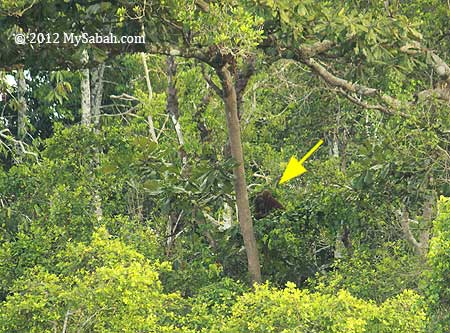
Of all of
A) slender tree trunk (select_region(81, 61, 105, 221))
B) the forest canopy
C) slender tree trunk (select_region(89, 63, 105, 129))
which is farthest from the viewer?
slender tree trunk (select_region(89, 63, 105, 129))

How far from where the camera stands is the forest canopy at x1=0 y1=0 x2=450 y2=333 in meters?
9.30

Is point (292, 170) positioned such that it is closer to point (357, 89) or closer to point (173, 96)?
point (173, 96)

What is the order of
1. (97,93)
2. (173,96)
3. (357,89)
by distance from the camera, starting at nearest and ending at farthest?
(357,89), (173,96), (97,93)

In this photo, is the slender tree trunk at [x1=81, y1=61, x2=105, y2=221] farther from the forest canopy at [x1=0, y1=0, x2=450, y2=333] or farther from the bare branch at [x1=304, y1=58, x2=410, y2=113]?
the bare branch at [x1=304, y1=58, x2=410, y2=113]

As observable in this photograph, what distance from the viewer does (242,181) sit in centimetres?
1202

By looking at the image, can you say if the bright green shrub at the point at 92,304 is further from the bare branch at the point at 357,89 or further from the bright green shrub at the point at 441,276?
the bare branch at the point at 357,89

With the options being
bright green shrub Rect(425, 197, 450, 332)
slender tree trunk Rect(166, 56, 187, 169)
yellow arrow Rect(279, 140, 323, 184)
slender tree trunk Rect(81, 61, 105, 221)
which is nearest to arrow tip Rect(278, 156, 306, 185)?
yellow arrow Rect(279, 140, 323, 184)

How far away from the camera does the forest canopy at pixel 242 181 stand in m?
9.30

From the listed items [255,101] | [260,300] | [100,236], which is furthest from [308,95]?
[260,300]

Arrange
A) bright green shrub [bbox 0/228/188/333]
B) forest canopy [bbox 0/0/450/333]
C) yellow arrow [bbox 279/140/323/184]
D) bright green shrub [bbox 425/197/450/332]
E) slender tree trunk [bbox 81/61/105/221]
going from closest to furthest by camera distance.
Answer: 1. bright green shrub [bbox 425/197/450/332]
2. bright green shrub [bbox 0/228/188/333]
3. forest canopy [bbox 0/0/450/333]
4. slender tree trunk [bbox 81/61/105/221]
5. yellow arrow [bbox 279/140/323/184]

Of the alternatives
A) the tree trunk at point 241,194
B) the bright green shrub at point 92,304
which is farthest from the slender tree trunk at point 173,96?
the bright green shrub at point 92,304

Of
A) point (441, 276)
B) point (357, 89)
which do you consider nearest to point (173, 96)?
point (357, 89)

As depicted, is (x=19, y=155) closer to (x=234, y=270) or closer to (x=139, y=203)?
(x=139, y=203)

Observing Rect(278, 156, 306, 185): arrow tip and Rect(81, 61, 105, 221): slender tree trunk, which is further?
Rect(278, 156, 306, 185): arrow tip
